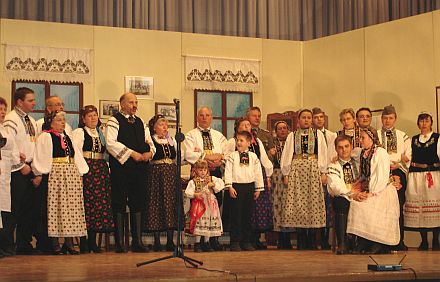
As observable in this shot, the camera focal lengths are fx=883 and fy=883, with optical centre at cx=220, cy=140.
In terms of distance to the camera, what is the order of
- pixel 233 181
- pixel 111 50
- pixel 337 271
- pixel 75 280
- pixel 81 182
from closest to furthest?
pixel 75 280, pixel 337 271, pixel 81 182, pixel 233 181, pixel 111 50

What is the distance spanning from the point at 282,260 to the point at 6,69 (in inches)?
181

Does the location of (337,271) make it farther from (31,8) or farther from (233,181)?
(31,8)

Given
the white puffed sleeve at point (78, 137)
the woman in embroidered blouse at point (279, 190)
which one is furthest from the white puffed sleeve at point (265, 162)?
the white puffed sleeve at point (78, 137)

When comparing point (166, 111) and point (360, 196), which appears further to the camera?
point (166, 111)

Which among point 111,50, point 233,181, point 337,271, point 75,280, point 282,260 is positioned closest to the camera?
point 75,280

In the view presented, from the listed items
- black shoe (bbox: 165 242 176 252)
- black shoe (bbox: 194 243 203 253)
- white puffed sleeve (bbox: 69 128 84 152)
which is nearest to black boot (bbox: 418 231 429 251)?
black shoe (bbox: 194 243 203 253)

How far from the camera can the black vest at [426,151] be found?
30.1 ft

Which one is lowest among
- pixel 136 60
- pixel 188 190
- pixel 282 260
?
pixel 282 260

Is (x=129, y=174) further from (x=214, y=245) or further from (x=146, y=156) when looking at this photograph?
(x=214, y=245)

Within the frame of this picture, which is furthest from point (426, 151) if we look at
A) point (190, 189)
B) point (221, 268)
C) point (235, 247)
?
point (221, 268)

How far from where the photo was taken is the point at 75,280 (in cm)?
530

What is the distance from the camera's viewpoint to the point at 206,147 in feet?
29.6

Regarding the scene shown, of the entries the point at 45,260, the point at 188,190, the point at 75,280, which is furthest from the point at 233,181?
the point at 75,280

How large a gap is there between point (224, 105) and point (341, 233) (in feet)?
12.3
